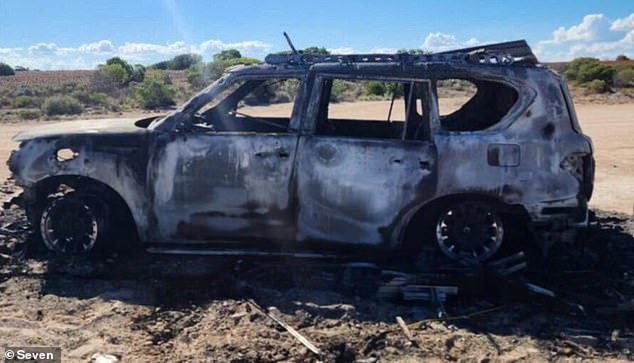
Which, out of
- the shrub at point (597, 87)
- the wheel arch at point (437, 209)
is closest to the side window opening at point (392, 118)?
the wheel arch at point (437, 209)

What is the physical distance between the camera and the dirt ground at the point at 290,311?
4305mm

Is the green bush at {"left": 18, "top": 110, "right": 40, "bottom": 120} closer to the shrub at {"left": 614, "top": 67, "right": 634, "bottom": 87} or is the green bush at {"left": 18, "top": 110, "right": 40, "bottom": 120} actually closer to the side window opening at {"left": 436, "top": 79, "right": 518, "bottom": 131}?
the side window opening at {"left": 436, "top": 79, "right": 518, "bottom": 131}

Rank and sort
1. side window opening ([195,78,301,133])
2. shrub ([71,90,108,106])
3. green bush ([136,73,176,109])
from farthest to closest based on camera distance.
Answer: shrub ([71,90,108,106]) < green bush ([136,73,176,109]) < side window opening ([195,78,301,133])

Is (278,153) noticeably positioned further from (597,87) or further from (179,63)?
(179,63)

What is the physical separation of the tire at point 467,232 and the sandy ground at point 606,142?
52.5 inches

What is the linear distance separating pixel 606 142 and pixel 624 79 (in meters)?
26.0

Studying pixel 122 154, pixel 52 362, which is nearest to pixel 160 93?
pixel 122 154

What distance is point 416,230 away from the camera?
576 centimetres

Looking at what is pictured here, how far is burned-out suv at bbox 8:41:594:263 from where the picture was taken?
18.3ft

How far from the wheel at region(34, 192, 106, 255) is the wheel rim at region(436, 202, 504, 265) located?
3090mm

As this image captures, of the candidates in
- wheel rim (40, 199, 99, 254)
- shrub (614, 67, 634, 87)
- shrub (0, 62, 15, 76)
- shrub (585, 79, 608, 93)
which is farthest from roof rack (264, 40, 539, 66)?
shrub (0, 62, 15, 76)

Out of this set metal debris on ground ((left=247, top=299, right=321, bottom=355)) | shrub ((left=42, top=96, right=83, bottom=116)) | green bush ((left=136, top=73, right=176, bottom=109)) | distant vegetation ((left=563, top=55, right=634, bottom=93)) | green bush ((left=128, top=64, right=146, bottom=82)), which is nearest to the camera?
metal debris on ground ((left=247, top=299, right=321, bottom=355))

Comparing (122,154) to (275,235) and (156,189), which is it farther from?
(275,235)

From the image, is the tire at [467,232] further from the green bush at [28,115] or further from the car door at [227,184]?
the green bush at [28,115]
